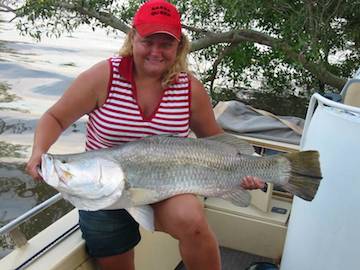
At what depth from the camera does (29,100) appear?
8609mm

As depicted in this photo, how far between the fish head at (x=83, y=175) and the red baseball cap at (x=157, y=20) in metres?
0.53

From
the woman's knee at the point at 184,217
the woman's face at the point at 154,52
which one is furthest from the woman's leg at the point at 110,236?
the woman's face at the point at 154,52

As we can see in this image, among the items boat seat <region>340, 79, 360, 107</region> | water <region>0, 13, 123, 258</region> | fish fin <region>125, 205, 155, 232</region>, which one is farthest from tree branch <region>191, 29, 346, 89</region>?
fish fin <region>125, 205, 155, 232</region>

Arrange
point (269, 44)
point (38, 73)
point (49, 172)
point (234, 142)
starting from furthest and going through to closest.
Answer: point (38, 73)
point (269, 44)
point (234, 142)
point (49, 172)

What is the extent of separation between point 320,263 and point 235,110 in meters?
1.59

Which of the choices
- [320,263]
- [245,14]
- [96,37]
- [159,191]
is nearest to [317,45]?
[245,14]

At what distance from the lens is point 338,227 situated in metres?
1.96

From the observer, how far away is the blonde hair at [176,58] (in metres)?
1.99

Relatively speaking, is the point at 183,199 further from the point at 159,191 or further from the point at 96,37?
the point at 96,37

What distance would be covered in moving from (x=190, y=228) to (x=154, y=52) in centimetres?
70

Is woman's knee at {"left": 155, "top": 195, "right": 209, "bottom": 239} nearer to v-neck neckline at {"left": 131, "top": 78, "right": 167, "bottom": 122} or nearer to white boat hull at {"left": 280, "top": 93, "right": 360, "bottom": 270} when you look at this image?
v-neck neckline at {"left": 131, "top": 78, "right": 167, "bottom": 122}

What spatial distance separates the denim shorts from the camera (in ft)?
6.41

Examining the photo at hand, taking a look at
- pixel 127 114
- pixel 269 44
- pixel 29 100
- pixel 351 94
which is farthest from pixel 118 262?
pixel 29 100

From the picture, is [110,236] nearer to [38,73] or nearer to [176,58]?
[176,58]
